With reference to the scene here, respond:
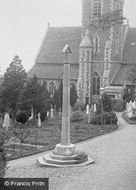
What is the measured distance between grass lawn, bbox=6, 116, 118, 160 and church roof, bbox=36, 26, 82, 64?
2453cm

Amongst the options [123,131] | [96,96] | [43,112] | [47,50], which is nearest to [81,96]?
[96,96]

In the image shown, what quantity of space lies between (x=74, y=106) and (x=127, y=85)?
23.2 feet

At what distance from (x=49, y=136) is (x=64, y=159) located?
828 centimetres

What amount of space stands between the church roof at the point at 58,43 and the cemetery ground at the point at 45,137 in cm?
2453

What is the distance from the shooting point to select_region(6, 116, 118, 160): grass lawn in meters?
21.7

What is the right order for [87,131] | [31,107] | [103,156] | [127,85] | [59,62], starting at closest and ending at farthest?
[103,156] → [87,131] → [31,107] → [127,85] → [59,62]

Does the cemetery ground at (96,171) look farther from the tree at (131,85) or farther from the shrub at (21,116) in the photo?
the tree at (131,85)

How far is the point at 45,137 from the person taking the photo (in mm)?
26609

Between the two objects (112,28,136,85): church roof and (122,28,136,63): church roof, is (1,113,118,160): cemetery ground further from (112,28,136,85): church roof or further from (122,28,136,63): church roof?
(122,28,136,63): church roof

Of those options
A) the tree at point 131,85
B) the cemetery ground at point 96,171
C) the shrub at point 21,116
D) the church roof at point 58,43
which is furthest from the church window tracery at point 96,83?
the cemetery ground at point 96,171

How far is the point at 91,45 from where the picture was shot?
54562 mm

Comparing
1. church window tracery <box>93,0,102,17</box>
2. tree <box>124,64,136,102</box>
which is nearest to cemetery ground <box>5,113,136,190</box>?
tree <box>124,64,136,102</box>

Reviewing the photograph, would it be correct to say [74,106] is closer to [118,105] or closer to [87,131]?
[118,105]

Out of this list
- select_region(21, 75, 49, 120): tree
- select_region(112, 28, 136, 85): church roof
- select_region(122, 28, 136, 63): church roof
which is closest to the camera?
select_region(21, 75, 49, 120): tree
